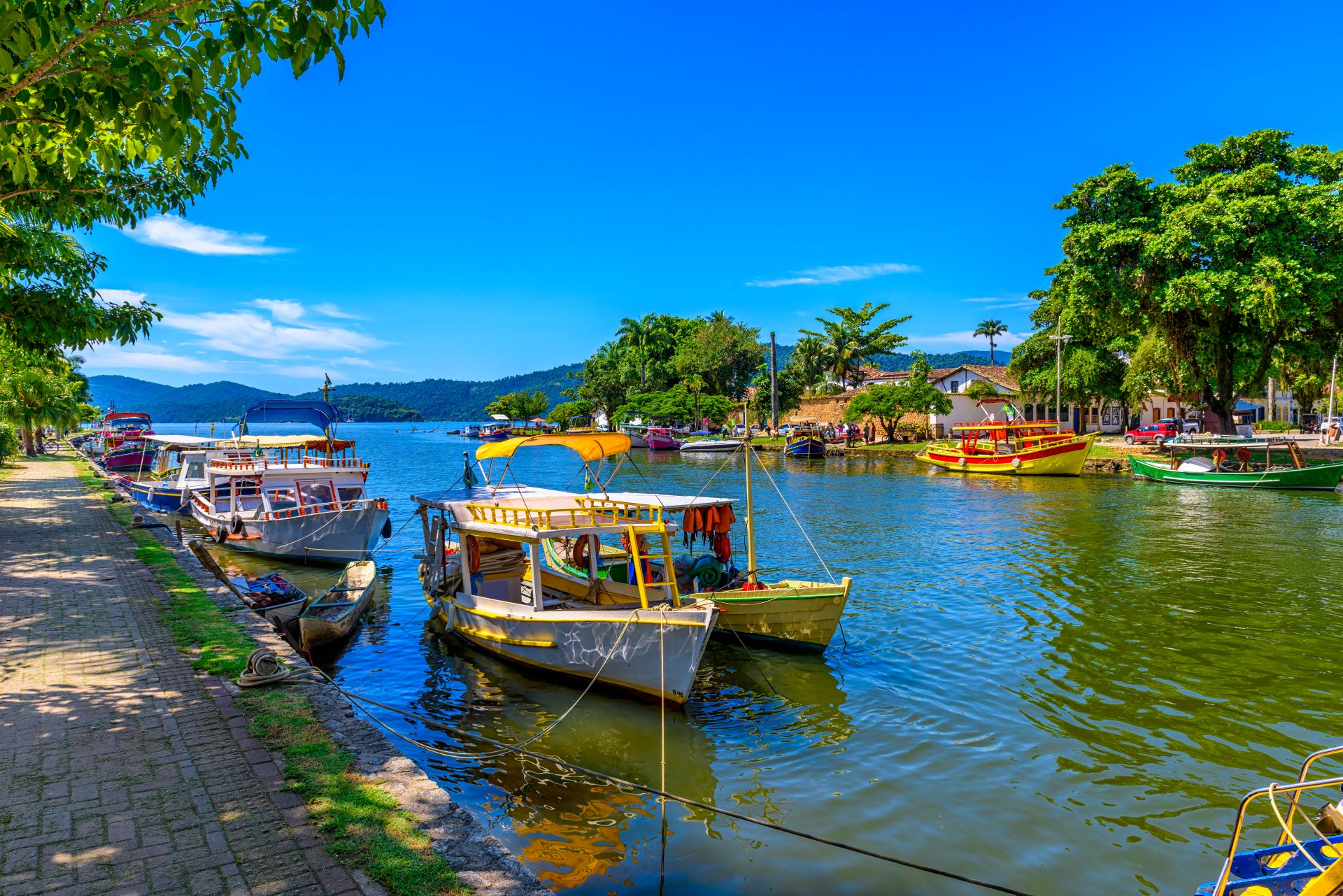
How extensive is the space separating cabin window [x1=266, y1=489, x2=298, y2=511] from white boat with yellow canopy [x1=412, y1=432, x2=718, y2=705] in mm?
8284

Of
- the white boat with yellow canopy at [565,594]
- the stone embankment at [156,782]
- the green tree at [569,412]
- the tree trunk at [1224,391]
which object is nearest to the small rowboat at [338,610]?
the white boat with yellow canopy at [565,594]

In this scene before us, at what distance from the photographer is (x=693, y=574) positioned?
1352 cm

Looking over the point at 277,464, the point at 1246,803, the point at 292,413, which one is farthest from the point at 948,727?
the point at 292,413

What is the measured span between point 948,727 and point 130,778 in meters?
8.83

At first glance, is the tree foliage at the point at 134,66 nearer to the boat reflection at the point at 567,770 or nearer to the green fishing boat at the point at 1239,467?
the boat reflection at the point at 567,770

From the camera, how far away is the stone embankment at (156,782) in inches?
184

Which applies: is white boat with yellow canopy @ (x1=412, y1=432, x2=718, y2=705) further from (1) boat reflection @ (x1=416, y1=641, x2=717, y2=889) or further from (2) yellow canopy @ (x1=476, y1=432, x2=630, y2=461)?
(1) boat reflection @ (x1=416, y1=641, x2=717, y2=889)

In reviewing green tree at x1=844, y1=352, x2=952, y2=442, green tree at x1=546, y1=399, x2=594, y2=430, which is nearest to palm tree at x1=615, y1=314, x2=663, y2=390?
green tree at x1=546, y1=399, x2=594, y2=430

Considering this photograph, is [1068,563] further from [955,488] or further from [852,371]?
[852,371]

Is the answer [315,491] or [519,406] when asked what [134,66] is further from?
[519,406]

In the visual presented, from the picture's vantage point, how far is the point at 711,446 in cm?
6109

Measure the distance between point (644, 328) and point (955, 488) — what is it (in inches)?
2066

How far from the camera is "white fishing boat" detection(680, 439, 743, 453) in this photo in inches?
2382

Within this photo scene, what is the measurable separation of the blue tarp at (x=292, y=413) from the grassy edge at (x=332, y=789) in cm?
1651
